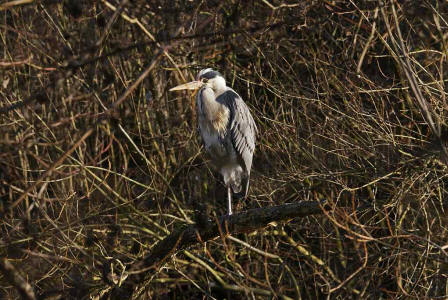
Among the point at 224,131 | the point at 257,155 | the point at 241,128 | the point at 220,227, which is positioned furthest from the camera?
the point at 257,155

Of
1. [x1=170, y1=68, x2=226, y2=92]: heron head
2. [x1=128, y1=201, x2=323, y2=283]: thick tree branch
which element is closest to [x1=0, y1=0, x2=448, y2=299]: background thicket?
[x1=170, y1=68, x2=226, y2=92]: heron head

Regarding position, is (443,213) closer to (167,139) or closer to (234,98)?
(234,98)

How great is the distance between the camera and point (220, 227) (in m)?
4.02

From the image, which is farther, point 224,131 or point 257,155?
point 257,155

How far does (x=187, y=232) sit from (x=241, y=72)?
9.66 ft

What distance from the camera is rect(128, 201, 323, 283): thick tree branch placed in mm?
3963

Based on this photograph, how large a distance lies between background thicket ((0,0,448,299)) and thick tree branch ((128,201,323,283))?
0.27 metres

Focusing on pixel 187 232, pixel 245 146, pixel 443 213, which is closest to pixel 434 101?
pixel 443 213

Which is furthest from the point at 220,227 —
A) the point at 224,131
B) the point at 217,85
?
the point at 217,85

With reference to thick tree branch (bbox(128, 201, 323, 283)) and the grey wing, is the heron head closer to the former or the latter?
the grey wing

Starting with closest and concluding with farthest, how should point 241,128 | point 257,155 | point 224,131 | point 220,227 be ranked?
point 220,227 → point 241,128 → point 224,131 → point 257,155

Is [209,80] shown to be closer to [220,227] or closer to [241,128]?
[241,128]

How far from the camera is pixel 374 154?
5016mm

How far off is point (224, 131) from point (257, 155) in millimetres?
1032
